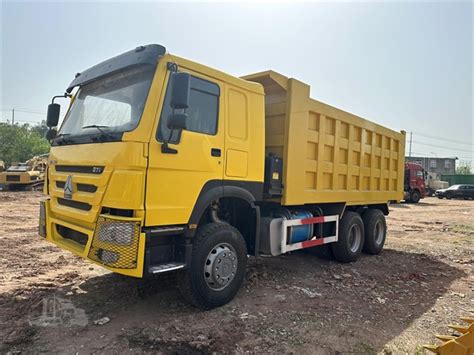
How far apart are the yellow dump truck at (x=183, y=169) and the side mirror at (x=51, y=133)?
0.06ft

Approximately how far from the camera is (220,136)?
4.23m

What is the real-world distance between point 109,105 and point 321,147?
3364 millimetres

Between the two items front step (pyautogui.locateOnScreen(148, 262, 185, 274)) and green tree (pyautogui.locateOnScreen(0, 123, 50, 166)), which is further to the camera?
green tree (pyautogui.locateOnScreen(0, 123, 50, 166))

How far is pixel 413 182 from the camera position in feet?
81.6

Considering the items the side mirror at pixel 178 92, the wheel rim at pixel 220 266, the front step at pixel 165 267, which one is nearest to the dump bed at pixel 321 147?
the wheel rim at pixel 220 266

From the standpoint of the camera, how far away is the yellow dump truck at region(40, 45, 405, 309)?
3467mm

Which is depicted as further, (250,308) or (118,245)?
(250,308)

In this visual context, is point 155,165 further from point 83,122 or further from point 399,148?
point 399,148

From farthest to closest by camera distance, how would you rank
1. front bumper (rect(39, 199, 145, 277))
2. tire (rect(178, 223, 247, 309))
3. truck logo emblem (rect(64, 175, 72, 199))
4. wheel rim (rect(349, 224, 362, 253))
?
wheel rim (rect(349, 224, 362, 253))
truck logo emblem (rect(64, 175, 72, 199))
tire (rect(178, 223, 247, 309))
front bumper (rect(39, 199, 145, 277))

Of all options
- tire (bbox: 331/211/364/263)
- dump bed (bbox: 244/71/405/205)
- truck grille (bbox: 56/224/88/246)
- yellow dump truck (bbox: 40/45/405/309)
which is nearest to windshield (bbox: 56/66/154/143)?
yellow dump truck (bbox: 40/45/405/309)

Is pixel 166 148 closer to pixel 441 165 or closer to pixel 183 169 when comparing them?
pixel 183 169

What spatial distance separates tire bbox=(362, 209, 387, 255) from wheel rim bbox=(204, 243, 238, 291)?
168 inches

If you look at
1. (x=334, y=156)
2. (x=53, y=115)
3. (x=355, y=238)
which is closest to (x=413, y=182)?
(x=355, y=238)

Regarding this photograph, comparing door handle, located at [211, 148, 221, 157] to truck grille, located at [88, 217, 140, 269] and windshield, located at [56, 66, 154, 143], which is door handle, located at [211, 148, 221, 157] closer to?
windshield, located at [56, 66, 154, 143]
